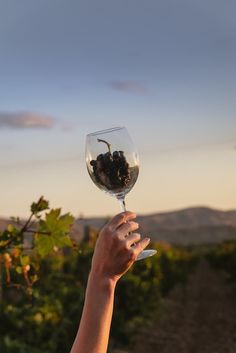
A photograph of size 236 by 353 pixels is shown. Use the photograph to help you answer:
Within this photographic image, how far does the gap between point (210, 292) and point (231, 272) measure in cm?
352

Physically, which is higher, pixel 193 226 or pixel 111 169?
pixel 111 169

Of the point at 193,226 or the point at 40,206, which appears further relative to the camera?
the point at 193,226

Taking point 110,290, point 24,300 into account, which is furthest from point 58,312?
point 110,290

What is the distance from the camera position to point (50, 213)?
101 inches

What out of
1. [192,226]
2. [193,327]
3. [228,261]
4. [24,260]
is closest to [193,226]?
[192,226]

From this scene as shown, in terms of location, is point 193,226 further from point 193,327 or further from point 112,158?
point 112,158

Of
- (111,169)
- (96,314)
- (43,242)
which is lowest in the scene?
(96,314)

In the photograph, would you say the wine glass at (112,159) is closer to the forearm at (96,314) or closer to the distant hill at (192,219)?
the forearm at (96,314)

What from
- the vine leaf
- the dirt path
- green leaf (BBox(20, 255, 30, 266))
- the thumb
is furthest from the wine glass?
the dirt path

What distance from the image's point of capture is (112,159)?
189 centimetres

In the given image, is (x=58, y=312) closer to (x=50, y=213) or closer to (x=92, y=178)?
(x=50, y=213)

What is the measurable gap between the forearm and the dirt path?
720 centimetres

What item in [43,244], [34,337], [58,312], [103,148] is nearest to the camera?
[103,148]

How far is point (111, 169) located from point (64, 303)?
5.64 metres
